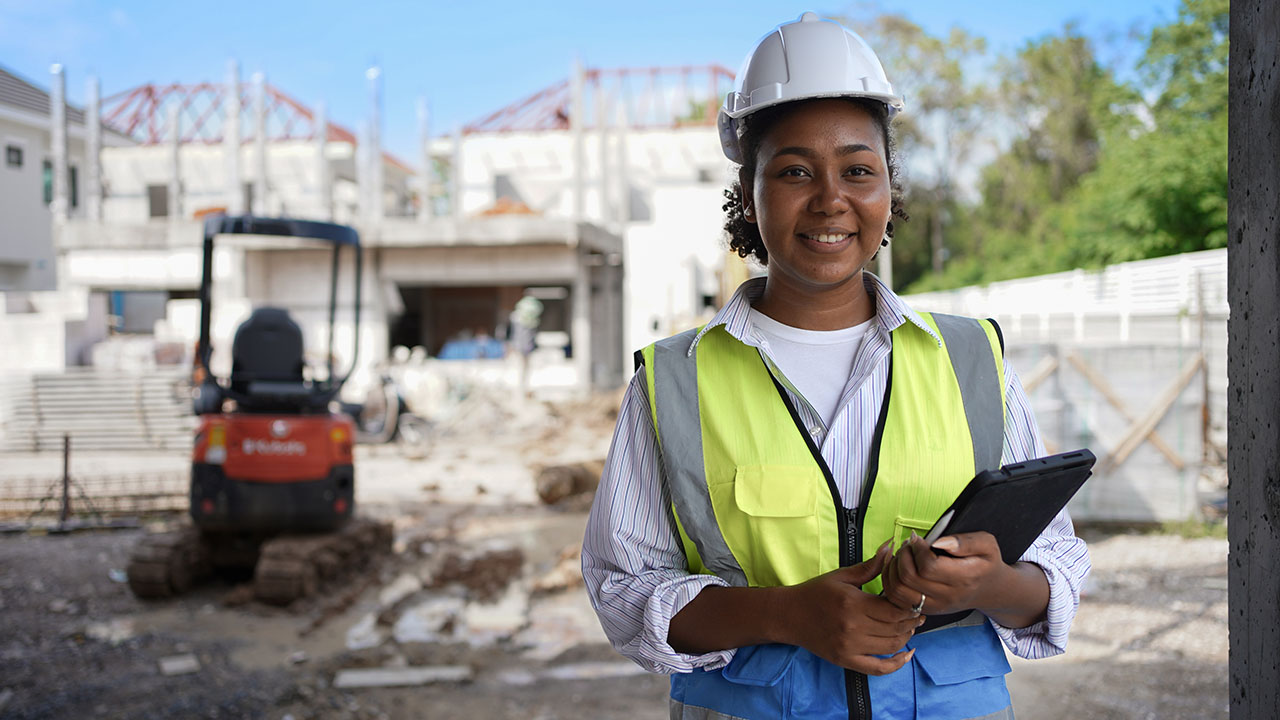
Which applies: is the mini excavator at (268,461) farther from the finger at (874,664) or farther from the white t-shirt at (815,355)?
the finger at (874,664)

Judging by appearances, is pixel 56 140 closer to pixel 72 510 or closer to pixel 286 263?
pixel 286 263

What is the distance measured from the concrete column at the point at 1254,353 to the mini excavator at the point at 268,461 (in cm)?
596

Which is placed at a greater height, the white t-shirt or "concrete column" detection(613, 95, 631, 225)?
"concrete column" detection(613, 95, 631, 225)

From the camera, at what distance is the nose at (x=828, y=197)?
62.1 inches

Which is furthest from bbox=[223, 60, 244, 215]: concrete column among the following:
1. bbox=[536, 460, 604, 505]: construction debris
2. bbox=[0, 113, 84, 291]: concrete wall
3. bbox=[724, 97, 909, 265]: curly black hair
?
bbox=[724, 97, 909, 265]: curly black hair

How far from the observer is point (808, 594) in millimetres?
1425

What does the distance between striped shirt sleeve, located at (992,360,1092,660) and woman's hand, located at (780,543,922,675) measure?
10.5 inches

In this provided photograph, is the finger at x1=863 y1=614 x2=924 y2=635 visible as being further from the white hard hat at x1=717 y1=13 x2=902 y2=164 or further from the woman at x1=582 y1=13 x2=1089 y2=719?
the white hard hat at x1=717 y1=13 x2=902 y2=164

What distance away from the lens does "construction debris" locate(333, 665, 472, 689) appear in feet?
17.6

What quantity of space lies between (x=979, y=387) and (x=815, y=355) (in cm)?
27

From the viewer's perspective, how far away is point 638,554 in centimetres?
159

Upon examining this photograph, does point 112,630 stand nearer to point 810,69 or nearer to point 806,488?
point 806,488

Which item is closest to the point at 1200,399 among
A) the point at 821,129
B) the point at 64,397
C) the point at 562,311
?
the point at 821,129

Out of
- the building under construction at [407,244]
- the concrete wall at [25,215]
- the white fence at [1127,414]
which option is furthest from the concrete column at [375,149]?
the white fence at [1127,414]
